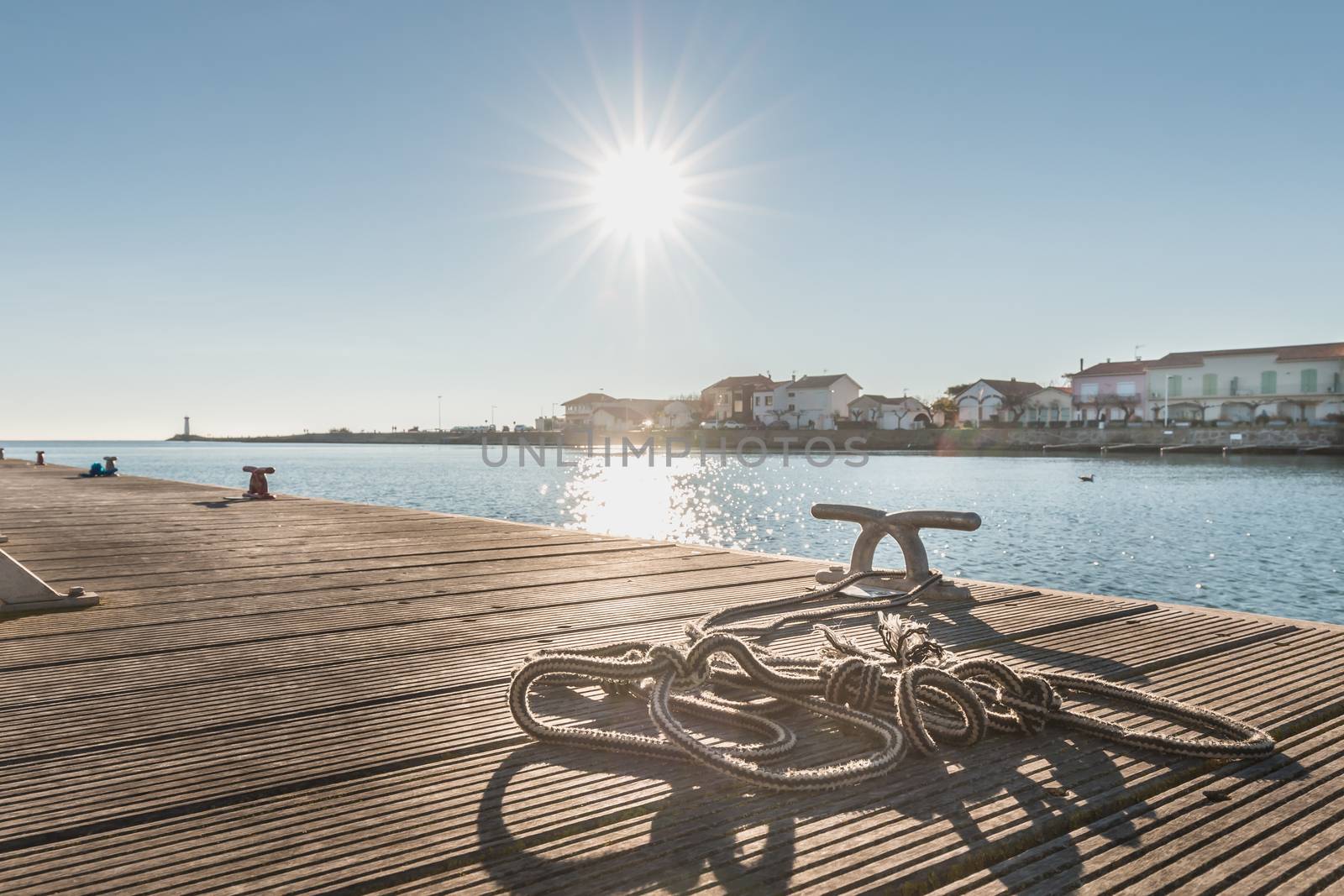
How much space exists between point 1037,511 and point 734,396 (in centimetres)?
9427

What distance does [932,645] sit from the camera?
9.02ft

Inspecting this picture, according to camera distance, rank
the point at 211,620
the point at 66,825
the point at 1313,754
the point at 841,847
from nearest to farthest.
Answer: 1. the point at 841,847
2. the point at 66,825
3. the point at 1313,754
4. the point at 211,620

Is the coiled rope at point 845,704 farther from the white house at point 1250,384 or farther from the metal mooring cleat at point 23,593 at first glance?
the white house at point 1250,384

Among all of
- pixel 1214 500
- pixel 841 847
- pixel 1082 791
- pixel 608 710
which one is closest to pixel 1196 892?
pixel 1082 791

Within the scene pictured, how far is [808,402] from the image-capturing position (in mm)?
118938

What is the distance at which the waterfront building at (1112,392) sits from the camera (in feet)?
302

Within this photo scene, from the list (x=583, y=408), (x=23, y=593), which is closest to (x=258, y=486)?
(x=23, y=593)

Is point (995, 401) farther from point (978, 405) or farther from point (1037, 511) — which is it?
point (1037, 511)

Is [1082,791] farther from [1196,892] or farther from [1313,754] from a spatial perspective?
[1313,754]

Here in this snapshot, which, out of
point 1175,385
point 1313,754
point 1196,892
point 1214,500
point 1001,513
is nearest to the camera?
point 1196,892

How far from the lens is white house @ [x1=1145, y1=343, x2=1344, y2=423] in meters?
78.7

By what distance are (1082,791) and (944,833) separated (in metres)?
0.44

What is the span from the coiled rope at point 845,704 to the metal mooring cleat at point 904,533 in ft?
4.91

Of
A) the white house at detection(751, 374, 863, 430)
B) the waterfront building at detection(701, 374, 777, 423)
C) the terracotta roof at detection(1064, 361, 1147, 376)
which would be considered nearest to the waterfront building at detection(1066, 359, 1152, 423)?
the terracotta roof at detection(1064, 361, 1147, 376)
